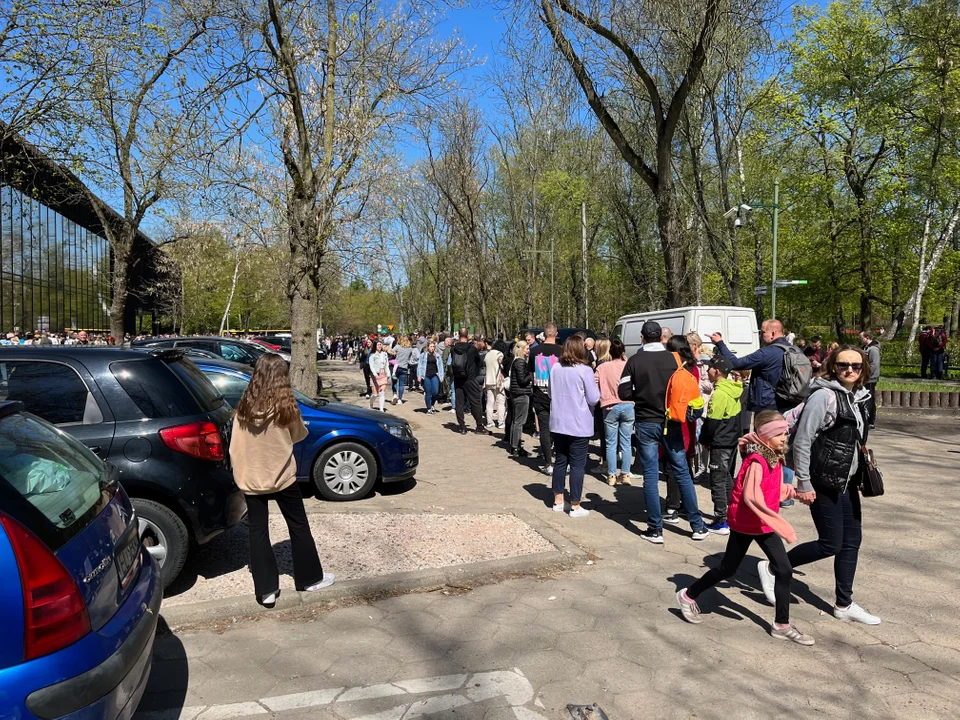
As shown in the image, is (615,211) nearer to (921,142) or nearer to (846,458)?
(921,142)

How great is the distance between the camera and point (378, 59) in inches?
534

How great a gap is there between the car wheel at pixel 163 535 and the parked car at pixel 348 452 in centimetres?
280

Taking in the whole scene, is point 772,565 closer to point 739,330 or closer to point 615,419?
point 615,419

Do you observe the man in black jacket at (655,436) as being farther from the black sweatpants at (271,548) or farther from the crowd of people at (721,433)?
the black sweatpants at (271,548)

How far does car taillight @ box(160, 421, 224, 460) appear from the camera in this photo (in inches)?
181

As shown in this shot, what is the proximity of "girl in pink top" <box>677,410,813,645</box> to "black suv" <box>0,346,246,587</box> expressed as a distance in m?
3.38

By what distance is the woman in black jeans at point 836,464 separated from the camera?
4.34 meters

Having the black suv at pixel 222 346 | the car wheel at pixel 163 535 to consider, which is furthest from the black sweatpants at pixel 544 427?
the black suv at pixel 222 346

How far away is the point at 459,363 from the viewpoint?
13000 millimetres

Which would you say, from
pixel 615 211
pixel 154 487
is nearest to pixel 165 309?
pixel 615 211

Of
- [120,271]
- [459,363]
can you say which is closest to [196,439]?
[459,363]

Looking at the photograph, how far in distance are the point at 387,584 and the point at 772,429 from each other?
2.85 metres

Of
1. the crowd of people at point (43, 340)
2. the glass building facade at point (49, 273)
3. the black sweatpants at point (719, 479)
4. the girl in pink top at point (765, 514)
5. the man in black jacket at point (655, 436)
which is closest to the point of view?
the girl in pink top at point (765, 514)

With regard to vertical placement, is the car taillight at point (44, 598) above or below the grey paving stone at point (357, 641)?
above
